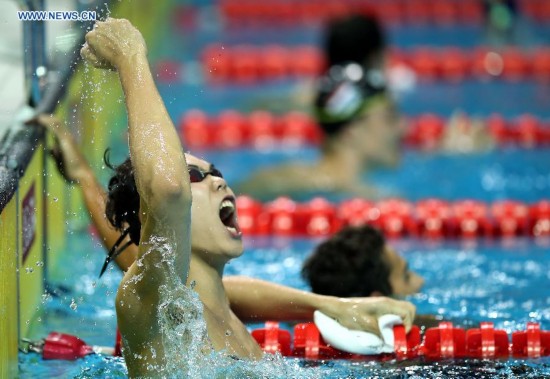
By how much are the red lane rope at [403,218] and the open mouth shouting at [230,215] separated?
2358 millimetres

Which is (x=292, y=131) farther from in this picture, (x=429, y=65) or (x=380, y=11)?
(x=380, y=11)

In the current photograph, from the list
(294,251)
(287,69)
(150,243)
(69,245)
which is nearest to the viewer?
(150,243)

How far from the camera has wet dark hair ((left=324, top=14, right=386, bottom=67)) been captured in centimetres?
576

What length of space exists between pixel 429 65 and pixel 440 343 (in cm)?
563

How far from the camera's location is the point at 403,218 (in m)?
5.25

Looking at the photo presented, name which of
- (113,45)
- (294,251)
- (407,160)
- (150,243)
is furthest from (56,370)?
(407,160)

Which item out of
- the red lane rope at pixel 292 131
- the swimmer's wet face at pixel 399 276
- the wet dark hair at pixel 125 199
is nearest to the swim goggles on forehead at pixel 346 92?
the red lane rope at pixel 292 131

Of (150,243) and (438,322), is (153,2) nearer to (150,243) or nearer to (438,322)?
(438,322)

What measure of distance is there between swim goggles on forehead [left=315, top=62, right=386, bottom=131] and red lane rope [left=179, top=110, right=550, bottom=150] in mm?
1132

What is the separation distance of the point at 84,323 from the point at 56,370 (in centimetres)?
46

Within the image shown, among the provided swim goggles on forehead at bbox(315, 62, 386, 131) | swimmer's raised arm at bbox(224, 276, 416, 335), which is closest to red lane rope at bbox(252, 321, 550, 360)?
swimmer's raised arm at bbox(224, 276, 416, 335)

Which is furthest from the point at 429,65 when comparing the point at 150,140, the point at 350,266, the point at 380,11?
the point at 150,140

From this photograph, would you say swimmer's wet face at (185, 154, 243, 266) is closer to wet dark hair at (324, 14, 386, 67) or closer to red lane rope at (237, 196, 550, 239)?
red lane rope at (237, 196, 550, 239)

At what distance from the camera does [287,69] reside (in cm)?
873
